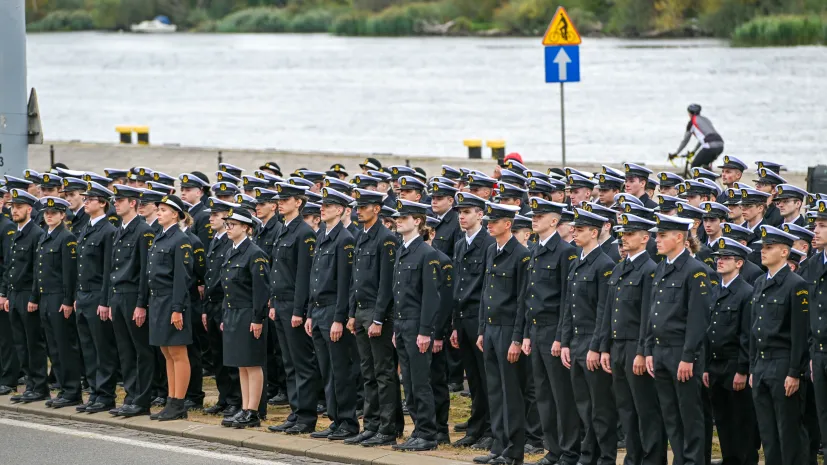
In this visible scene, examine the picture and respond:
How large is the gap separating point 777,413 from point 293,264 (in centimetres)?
439

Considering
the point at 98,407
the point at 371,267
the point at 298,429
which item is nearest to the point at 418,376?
the point at 371,267

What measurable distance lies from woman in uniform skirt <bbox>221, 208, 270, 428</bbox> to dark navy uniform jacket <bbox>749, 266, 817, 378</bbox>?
168 inches

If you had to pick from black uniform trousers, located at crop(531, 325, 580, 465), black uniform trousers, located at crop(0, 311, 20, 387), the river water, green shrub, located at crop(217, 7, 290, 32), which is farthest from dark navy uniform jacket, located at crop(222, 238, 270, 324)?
green shrub, located at crop(217, 7, 290, 32)

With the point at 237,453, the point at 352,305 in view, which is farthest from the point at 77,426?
the point at 352,305

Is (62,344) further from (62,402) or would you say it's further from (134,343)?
Result: (134,343)

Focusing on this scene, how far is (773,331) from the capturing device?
941cm

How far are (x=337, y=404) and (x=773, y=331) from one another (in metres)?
3.76

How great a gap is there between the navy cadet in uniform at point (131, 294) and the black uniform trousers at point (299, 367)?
1.32 m

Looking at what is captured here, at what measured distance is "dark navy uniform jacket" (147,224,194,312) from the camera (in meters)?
12.0

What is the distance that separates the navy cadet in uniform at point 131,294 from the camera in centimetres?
1227

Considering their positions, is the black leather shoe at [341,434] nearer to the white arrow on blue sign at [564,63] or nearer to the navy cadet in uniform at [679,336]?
the navy cadet in uniform at [679,336]

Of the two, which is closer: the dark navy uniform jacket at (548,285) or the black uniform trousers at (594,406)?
the black uniform trousers at (594,406)

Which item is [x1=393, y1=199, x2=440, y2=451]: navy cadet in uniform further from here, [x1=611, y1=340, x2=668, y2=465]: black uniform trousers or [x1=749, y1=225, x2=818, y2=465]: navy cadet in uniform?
[x1=749, y1=225, x2=818, y2=465]: navy cadet in uniform

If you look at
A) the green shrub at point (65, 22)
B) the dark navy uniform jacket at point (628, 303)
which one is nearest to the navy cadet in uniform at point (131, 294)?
the dark navy uniform jacket at point (628, 303)
